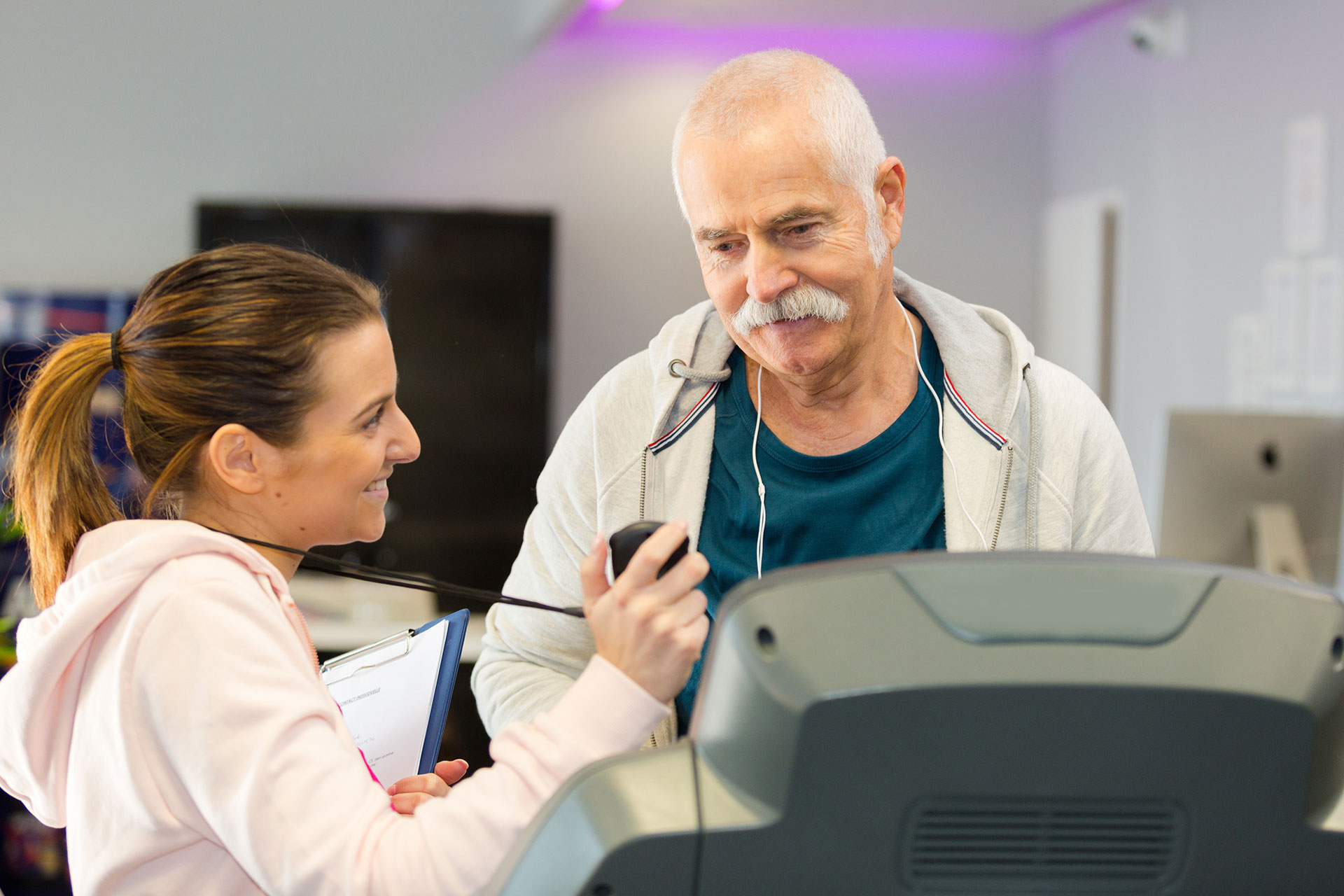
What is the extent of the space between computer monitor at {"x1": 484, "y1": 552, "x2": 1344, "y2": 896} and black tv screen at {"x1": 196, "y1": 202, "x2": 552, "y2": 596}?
393cm

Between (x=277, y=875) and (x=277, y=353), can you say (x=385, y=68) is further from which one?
(x=277, y=875)

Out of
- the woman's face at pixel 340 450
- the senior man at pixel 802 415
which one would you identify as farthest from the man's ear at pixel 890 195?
the woman's face at pixel 340 450

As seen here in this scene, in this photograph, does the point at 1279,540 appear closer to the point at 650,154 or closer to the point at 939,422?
the point at 939,422

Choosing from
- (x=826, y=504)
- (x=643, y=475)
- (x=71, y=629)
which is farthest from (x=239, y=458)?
(x=826, y=504)

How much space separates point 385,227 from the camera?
448 centimetres

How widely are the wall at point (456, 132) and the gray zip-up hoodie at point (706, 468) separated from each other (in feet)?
11.5

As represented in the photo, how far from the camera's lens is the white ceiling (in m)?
4.42

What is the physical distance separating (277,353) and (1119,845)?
707mm

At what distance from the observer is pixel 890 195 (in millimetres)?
1415

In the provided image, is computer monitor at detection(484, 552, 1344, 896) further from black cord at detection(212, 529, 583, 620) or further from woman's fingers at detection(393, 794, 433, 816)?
woman's fingers at detection(393, 794, 433, 816)

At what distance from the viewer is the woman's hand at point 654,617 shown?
780mm

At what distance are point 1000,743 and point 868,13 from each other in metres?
4.46

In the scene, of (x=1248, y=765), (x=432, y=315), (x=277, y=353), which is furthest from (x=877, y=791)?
(x=432, y=315)

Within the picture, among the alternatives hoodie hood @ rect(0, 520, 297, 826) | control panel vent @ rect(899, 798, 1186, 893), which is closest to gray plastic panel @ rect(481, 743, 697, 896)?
control panel vent @ rect(899, 798, 1186, 893)
